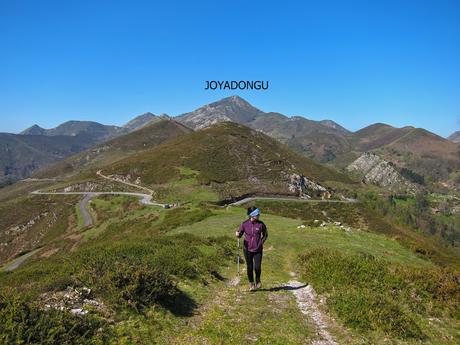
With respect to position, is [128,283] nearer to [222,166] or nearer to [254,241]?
[254,241]

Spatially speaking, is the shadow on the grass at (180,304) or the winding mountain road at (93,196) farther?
the winding mountain road at (93,196)

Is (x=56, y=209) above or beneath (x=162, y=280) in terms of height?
beneath

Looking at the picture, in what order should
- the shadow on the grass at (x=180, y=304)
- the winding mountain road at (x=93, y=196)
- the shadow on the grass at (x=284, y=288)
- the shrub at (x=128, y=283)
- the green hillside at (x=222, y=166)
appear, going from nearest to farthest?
the shrub at (x=128, y=283) → the shadow on the grass at (x=180, y=304) → the shadow on the grass at (x=284, y=288) → the winding mountain road at (x=93, y=196) → the green hillside at (x=222, y=166)

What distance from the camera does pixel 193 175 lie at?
381 ft

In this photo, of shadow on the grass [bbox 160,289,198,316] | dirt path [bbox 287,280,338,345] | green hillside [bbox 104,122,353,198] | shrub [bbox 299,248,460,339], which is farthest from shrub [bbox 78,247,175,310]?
green hillside [bbox 104,122,353,198]

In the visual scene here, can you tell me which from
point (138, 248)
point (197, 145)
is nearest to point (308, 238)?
point (138, 248)

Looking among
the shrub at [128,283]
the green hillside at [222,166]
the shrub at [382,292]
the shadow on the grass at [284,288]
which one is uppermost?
the green hillside at [222,166]

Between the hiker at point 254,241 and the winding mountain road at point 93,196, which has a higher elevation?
the hiker at point 254,241

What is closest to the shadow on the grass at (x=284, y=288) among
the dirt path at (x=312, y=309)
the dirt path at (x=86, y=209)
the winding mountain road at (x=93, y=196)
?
the dirt path at (x=312, y=309)

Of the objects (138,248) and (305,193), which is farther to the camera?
(305,193)

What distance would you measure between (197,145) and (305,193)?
54603 mm

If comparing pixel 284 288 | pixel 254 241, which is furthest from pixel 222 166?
pixel 254 241

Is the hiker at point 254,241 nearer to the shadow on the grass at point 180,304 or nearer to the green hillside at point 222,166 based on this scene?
the shadow on the grass at point 180,304

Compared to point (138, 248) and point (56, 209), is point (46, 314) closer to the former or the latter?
point (138, 248)
